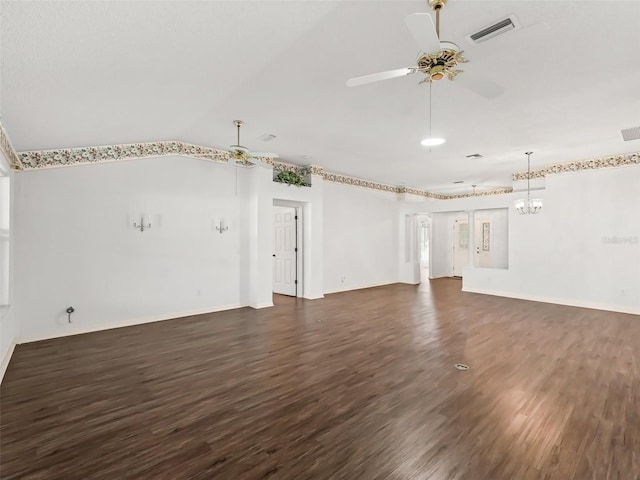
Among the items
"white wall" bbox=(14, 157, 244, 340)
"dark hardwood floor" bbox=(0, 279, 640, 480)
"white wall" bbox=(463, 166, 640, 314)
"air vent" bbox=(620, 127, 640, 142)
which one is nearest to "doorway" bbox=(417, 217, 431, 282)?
"white wall" bbox=(463, 166, 640, 314)

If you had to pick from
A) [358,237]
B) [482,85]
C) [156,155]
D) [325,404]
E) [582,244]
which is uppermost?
[156,155]

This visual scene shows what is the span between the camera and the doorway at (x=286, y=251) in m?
7.61

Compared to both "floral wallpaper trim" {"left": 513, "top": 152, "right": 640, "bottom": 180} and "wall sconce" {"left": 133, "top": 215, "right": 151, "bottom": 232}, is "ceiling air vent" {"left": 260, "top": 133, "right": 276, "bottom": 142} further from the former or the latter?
"floral wallpaper trim" {"left": 513, "top": 152, "right": 640, "bottom": 180}

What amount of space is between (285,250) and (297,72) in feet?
17.0

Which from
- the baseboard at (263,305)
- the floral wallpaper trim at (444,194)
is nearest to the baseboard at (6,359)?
the baseboard at (263,305)

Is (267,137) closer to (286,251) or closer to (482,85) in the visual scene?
(286,251)

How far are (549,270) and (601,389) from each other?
16.5ft

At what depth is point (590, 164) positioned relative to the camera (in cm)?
662

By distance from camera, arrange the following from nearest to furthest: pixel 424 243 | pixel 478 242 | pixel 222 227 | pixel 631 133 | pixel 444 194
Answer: pixel 631 133 < pixel 222 227 < pixel 478 242 < pixel 444 194 < pixel 424 243

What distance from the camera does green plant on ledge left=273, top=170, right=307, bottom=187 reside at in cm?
671

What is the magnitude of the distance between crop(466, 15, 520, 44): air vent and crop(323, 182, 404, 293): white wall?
223 inches

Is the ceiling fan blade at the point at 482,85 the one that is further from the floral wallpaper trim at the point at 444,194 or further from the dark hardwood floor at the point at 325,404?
the floral wallpaper trim at the point at 444,194

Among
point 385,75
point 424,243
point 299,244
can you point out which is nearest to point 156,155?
point 299,244

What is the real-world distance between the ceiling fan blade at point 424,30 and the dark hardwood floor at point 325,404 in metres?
2.61
